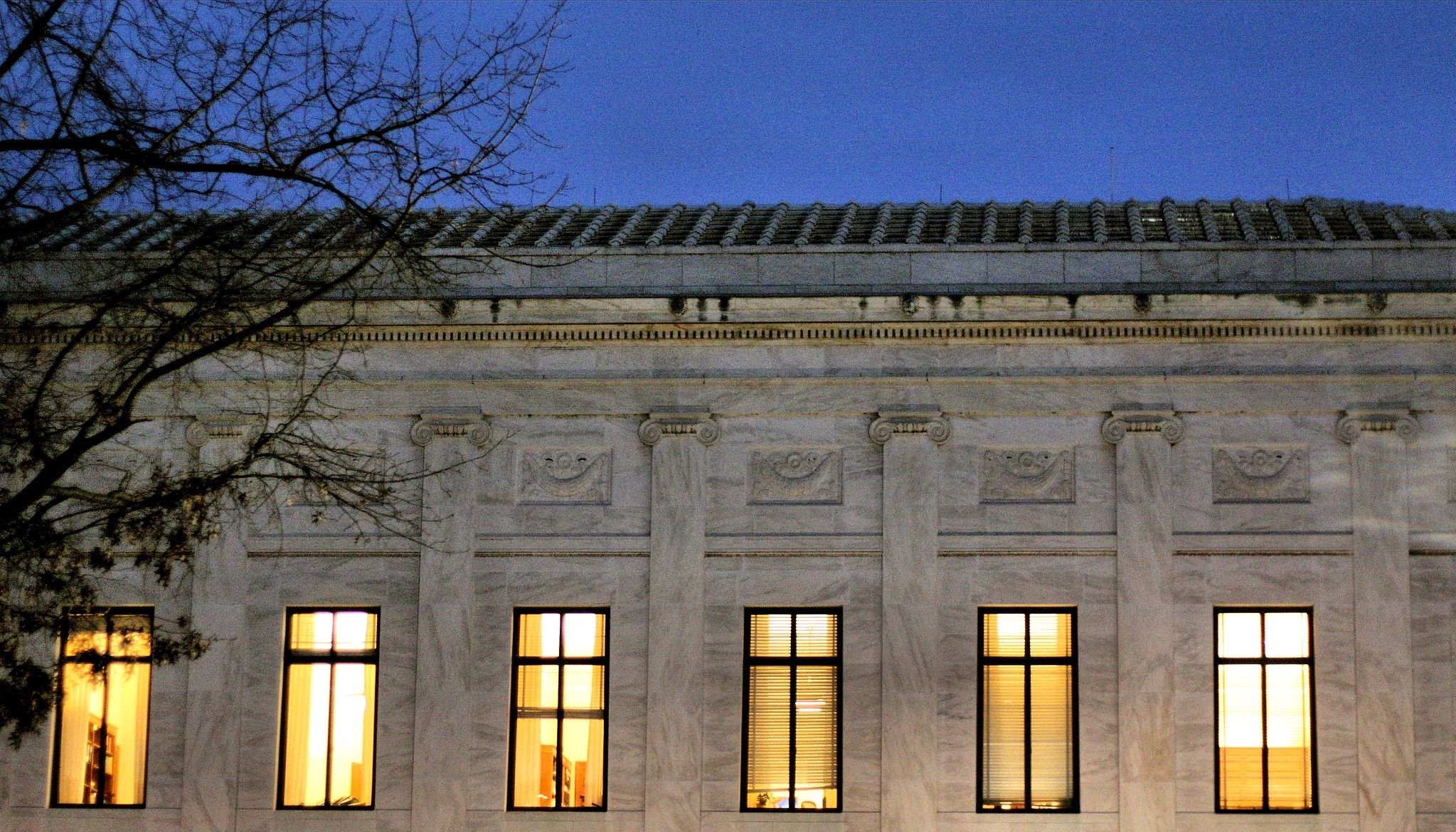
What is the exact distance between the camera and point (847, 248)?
23.2 meters

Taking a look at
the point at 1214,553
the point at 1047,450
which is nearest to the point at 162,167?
the point at 1047,450

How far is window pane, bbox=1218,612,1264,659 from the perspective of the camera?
71.8 ft

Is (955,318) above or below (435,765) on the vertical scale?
above

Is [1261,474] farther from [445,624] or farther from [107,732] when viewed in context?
[107,732]

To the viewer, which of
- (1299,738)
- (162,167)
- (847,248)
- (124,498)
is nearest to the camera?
(162,167)

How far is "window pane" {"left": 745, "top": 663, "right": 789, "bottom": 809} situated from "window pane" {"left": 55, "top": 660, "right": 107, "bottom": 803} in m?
8.42

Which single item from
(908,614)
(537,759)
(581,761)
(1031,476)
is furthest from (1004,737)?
(537,759)

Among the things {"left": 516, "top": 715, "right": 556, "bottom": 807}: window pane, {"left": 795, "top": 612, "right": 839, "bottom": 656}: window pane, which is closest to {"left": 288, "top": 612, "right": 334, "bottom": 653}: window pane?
{"left": 516, "top": 715, "right": 556, "bottom": 807}: window pane

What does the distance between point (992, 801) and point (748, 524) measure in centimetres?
457

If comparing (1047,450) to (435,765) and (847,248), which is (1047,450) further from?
(435,765)

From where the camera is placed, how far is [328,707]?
74.7 ft

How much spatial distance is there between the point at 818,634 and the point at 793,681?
0.67 meters

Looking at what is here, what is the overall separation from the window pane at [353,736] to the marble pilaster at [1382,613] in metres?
12.3

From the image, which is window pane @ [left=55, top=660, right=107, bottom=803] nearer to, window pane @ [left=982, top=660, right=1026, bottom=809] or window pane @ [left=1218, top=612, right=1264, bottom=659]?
window pane @ [left=982, top=660, right=1026, bottom=809]
